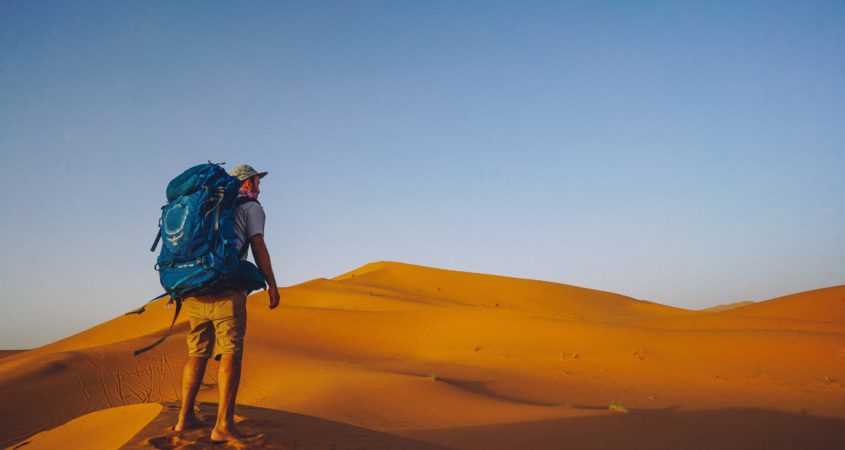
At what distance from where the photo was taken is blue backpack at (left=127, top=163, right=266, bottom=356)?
409 centimetres

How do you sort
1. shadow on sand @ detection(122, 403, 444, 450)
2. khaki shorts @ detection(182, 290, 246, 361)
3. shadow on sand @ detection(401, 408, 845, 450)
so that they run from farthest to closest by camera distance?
shadow on sand @ detection(401, 408, 845, 450), khaki shorts @ detection(182, 290, 246, 361), shadow on sand @ detection(122, 403, 444, 450)

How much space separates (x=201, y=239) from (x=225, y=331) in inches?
27.7

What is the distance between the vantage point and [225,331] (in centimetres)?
424

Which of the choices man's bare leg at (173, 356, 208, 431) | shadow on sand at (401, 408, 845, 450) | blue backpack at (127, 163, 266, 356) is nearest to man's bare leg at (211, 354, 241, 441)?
man's bare leg at (173, 356, 208, 431)

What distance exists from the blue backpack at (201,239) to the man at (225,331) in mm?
107

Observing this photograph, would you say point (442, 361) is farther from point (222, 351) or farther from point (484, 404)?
point (222, 351)

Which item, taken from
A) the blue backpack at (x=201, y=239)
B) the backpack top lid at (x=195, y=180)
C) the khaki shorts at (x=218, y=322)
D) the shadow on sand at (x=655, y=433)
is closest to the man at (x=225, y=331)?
the khaki shorts at (x=218, y=322)

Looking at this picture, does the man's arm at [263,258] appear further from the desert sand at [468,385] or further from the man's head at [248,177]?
the desert sand at [468,385]

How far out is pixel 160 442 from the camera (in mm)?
4008

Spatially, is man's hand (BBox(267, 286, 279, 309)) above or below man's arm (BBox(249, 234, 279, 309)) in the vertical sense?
below

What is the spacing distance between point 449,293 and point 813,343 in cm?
2538

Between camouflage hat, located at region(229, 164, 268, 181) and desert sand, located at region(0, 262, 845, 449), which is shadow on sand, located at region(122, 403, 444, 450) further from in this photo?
camouflage hat, located at region(229, 164, 268, 181)

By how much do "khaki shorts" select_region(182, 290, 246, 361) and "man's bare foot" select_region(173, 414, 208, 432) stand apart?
1.52 feet

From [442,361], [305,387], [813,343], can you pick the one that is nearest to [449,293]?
[442,361]
